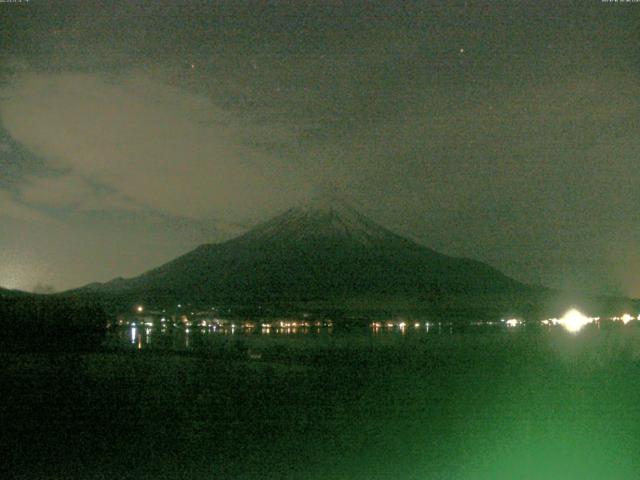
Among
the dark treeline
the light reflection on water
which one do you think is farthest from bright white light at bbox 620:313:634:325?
the dark treeline

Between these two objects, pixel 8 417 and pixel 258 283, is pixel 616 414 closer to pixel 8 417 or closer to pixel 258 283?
pixel 8 417

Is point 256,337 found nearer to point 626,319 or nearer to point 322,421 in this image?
point 322,421

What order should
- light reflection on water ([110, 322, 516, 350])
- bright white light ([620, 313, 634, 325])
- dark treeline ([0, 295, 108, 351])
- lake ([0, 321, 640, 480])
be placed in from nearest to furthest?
lake ([0, 321, 640, 480]), dark treeline ([0, 295, 108, 351]), light reflection on water ([110, 322, 516, 350]), bright white light ([620, 313, 634, 325])

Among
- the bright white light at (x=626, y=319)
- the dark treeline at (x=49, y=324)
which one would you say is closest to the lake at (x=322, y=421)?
the dark treeline at (x=49, y=324)

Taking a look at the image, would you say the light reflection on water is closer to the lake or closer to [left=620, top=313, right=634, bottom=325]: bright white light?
the lake

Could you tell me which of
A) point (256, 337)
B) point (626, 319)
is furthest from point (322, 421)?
point (626, 319)

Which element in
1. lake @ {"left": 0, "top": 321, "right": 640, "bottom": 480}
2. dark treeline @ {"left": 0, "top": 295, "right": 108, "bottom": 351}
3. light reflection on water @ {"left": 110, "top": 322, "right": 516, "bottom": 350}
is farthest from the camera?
light reflection on water @ {"left": 110, "top": 322, "right": 516, "bottom": 350}
